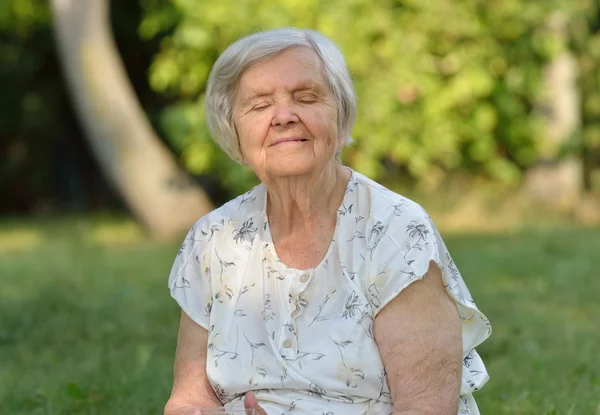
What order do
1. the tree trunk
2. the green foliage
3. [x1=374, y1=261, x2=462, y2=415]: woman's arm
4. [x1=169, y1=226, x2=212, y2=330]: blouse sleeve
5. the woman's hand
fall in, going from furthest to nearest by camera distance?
the tree trunk < the green foliage < [x1=169, y1=226, x2=212, y2=330]: blouse sleeve < the woman's hand < [x1=374, y1=261, x2=462, y2=415]: woman's arm

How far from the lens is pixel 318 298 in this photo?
2.68m

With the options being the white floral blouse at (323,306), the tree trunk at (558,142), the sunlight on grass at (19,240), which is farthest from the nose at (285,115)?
the tree trunk at (558,142)

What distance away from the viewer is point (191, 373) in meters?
2.84

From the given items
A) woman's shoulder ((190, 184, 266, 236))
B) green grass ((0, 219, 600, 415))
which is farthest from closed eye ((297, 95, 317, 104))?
green grass ((0, 219, 600, 415))

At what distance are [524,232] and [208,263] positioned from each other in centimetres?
655

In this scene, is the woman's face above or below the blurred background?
above

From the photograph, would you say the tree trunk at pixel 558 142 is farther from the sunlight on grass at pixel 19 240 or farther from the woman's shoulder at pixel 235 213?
the woman's shoulder at pixel 235 213

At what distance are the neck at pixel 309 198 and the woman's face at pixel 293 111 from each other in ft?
0.18

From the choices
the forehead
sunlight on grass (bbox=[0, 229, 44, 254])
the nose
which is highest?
the forehead

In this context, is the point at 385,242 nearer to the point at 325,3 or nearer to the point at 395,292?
the point at 395,292

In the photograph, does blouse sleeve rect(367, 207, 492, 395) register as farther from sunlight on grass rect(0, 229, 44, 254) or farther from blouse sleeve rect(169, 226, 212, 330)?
sunlight on grass rect(0, 229, 44, 254)

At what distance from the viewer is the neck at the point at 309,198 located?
2.78 metres

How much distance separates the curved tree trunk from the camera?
10188mm

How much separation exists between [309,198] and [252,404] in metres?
0.57
